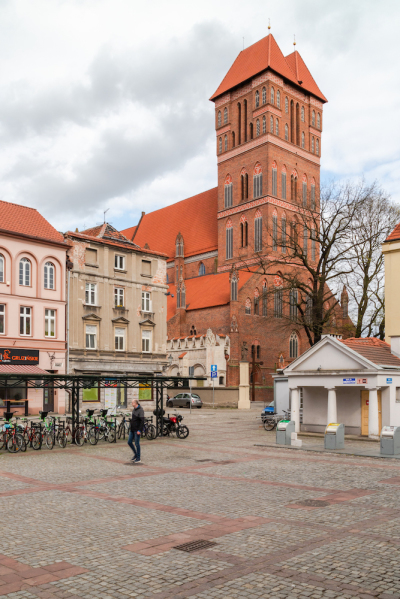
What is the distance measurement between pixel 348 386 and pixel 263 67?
52.6 m

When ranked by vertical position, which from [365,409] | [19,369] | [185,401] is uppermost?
[19,369]

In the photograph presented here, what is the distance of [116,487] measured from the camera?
40.6ft

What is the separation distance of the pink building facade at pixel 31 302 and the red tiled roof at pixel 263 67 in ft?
133

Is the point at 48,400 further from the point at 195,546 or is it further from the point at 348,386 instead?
the point at 195,546

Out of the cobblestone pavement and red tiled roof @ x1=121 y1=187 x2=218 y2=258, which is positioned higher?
red tiled roof @ x1=121 y1=187 x2=218 y2=258

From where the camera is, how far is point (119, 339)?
42656mm

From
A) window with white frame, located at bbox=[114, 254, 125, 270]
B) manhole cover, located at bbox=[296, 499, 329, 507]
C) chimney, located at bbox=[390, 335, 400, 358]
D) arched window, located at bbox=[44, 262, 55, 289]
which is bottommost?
manhole cover, located at bbox=[296, 499, 329, 507]

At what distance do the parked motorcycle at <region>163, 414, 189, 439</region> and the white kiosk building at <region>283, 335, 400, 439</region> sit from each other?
4.89m

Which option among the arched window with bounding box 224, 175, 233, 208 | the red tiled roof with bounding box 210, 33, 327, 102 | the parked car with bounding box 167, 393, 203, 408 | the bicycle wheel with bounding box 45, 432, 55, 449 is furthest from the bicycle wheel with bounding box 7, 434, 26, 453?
the red tiled roof with bounding box 210, 33, 327, 102

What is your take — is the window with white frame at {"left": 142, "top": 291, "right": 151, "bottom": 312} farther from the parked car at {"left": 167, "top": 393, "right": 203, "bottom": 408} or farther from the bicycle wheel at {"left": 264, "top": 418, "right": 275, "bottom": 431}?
the bicycle wheel at {"left": 264, "top": 418, "right": 275, "bottom": 431}

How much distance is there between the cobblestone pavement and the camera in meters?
6.47

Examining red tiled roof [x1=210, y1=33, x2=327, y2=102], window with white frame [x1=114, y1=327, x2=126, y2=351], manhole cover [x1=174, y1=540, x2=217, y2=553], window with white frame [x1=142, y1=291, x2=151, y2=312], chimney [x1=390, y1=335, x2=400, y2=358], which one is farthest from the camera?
red tiled roof [x1=210, y1=33, x2=327, y2=102]

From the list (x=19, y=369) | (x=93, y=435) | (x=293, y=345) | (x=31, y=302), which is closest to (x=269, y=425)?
(x=93, y=435)

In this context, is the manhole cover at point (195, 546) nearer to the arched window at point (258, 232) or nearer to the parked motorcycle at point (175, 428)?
the parked motorcycle at point (175, 428)
